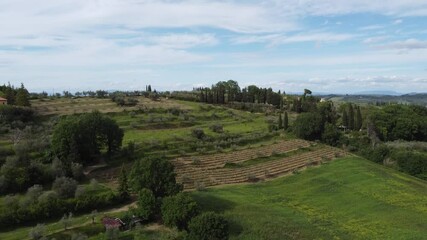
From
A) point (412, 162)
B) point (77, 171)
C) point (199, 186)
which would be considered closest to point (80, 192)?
point (77, 171)

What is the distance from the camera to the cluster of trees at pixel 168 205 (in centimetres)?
3759

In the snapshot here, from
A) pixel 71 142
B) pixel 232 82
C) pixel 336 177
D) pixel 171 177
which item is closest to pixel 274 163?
pixel 336 177

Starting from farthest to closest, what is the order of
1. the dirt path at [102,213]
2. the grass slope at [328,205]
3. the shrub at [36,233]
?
the grass slope at [328,205] → the dirt path at [102,213] → the shrub at [36,233]

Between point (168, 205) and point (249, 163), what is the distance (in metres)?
28.6

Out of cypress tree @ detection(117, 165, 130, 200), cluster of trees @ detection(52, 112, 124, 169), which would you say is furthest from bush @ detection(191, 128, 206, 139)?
cypress tree @ detection(117, 165, 130, 200)

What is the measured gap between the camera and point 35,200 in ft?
149

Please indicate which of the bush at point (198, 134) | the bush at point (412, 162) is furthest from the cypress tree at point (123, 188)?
the bush at point (412, 162)

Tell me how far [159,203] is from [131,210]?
312 cm

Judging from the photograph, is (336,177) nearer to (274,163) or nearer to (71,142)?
(274,163)

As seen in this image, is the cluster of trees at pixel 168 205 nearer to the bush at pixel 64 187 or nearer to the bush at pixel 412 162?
the bush at pixel 64 187

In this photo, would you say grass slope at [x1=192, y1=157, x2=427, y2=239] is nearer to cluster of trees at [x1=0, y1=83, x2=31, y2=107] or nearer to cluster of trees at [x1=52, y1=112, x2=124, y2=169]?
cluster of trees at [x1=52, y1=112, x2=124, y2=169]

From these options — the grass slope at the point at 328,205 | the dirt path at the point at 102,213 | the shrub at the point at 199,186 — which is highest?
the shrub at the point at 199,186

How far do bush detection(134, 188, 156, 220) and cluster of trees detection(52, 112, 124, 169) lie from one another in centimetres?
1574

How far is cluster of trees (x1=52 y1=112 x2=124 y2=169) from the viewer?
59.6m
